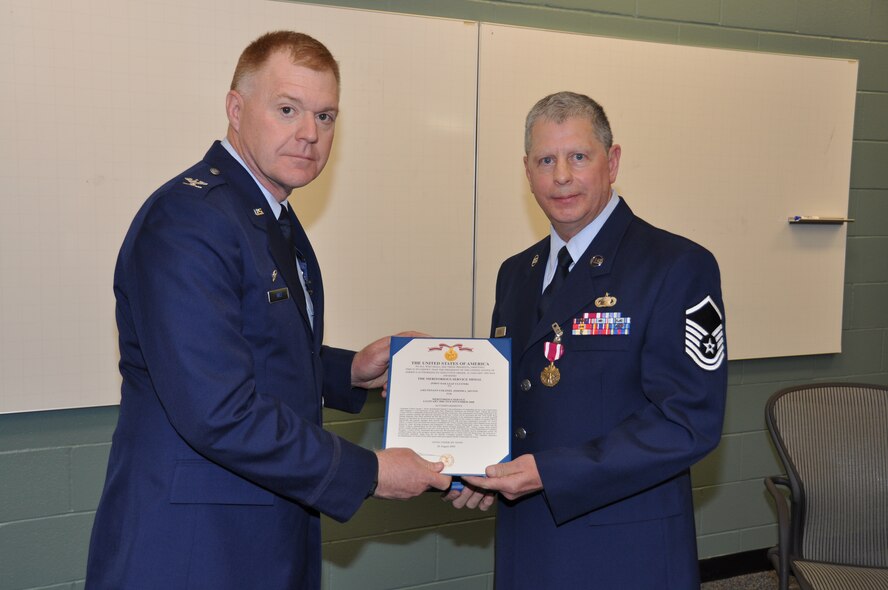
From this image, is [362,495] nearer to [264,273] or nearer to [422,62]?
[264,273]

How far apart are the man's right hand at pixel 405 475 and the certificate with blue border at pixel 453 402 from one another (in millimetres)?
39

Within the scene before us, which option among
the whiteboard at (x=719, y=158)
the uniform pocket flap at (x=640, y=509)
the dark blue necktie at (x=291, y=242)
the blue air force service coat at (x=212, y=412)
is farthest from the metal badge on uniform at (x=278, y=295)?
the whiteboard at (x=719, y=158)

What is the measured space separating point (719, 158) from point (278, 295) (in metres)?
2.46

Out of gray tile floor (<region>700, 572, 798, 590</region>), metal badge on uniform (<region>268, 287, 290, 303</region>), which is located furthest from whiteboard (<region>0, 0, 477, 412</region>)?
gray tile floor (<region>700, 572, 798, 590</region>)

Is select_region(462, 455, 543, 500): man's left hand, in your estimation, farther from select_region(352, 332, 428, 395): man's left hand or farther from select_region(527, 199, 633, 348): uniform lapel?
select_region(352, 332, 428, 395): man's left hand

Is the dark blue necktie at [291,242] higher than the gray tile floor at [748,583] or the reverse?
higher

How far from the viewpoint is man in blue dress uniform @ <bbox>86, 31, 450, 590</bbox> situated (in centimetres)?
146

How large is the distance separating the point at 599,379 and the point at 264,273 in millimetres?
796

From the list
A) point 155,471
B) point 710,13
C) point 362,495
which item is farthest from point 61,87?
point 710,13

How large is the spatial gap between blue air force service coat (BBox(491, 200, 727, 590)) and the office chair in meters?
0.86

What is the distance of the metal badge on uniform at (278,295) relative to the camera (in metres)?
1.59

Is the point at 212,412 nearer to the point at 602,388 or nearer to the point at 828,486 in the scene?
the point at 602,388

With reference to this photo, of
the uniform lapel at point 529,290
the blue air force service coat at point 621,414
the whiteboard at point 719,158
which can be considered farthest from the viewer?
the whiteboard at point 719,158

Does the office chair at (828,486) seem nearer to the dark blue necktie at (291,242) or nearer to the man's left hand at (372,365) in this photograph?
the man's left hand at (372,365)
